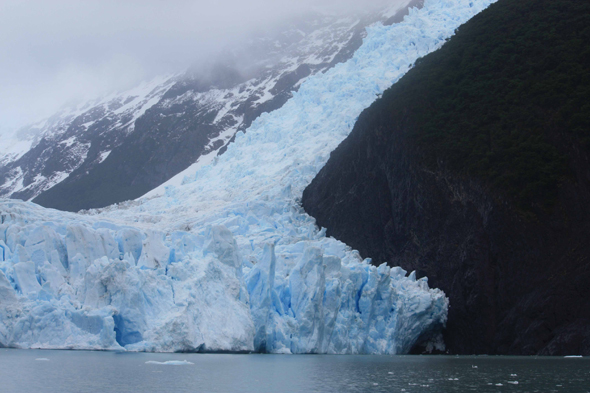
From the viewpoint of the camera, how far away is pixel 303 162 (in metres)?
47.4

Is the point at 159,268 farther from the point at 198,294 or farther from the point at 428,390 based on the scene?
the point at 428,390

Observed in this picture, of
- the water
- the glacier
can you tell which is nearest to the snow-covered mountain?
the glacier

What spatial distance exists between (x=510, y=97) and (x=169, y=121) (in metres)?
68.6

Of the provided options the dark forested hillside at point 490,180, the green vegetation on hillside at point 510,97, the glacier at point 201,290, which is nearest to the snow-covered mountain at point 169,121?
the dark forested hillside at point 490,180

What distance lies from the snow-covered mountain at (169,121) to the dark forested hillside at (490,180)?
139 feet

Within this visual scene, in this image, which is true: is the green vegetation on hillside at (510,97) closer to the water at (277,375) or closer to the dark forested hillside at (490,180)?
the dark forested hillside at (490,180)

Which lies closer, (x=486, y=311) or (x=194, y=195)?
(x=486, y=311)

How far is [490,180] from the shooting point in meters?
31.2

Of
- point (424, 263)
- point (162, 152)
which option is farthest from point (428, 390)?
point (162, 152)

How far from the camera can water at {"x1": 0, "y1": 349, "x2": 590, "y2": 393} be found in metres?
16.3

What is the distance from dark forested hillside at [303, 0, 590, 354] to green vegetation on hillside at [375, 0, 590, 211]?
73mm

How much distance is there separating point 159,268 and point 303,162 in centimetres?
1997

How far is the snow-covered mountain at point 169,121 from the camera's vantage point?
89.1 metres

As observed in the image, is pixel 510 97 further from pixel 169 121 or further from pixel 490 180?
pixel 169 121
